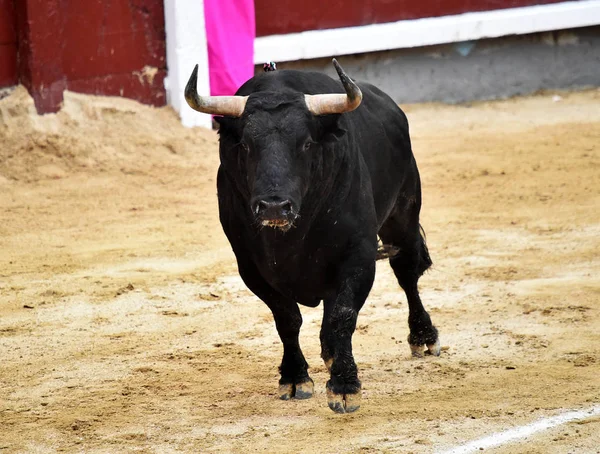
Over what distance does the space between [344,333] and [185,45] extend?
5.41m

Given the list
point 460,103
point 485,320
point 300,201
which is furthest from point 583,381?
point 460,103

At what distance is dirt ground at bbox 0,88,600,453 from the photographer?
4.12 m

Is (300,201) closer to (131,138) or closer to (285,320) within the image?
(285,320)

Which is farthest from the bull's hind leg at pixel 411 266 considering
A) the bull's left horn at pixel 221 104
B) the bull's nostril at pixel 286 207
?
the bull's nostril at pixel 286 207

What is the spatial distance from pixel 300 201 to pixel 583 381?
142 centimetres

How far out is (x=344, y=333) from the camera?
4.02 meters

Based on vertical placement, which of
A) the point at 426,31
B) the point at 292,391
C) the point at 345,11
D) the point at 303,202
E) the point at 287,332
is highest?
the point at 345,11

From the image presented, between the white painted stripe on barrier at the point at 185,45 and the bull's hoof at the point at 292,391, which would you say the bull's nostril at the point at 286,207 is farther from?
the white painted stripe on barrier at the point at 185,45

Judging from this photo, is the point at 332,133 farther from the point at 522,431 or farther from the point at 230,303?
the point at 230,303

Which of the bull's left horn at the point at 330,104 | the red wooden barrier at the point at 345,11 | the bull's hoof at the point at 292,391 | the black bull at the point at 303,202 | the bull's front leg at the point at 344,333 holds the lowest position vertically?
the bull's hoof at the point at 292,391

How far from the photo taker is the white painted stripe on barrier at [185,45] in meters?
8.97

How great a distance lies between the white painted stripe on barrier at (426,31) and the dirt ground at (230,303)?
2.60 ft

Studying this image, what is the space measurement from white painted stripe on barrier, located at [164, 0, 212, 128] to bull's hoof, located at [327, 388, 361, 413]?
5269mm

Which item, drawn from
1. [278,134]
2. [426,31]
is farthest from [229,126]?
[426,31]
